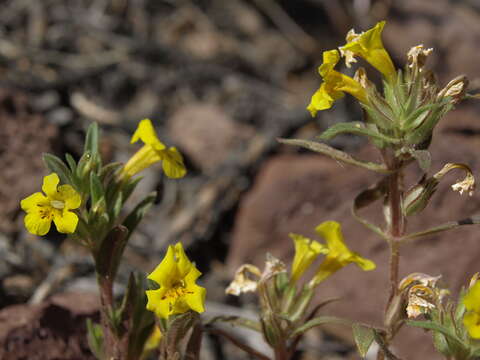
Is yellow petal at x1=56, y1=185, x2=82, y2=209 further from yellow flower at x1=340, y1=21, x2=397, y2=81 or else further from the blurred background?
yellow flower at x1=340, y1=21, x2=397, y2=81

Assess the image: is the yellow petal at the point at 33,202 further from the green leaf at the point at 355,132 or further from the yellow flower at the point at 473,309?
the yellow flower at the point at 473,309

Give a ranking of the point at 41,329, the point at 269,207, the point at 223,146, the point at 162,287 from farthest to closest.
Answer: the point at 223,146
the point at 269,207
the point at 41,329
the point at 162,287

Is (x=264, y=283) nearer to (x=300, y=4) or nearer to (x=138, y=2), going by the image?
(x=138, y=2)

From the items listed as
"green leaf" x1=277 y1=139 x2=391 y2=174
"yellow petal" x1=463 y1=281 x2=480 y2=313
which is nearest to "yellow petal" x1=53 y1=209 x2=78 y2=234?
"green leaf" x1=277 y1=139 x2=391 y2=174

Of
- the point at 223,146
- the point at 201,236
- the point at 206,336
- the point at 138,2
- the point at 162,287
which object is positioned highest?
the point at 138,2

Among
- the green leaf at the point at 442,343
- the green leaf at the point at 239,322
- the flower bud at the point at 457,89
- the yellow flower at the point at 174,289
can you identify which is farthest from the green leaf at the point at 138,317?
the flower bud at the point at 457,89

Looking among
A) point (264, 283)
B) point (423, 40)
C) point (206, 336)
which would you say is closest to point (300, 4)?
point (423, 40)
